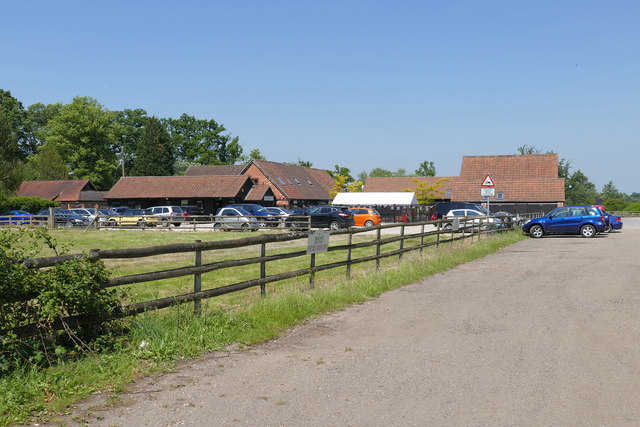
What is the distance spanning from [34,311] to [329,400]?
294 cm

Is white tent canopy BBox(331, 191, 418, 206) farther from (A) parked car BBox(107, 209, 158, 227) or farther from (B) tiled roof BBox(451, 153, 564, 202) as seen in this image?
(A) parked car BBox(107, 209, 158, 227)

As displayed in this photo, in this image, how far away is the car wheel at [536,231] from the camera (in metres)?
27.7

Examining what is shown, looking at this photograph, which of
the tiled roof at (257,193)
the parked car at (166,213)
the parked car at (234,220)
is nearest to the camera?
the parked car at (234,220)

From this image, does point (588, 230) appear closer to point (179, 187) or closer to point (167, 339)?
point (167, 339)

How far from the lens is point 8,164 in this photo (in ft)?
173

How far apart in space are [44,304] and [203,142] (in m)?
103

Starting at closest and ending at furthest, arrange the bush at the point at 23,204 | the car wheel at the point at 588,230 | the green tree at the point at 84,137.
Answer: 1. the car wheel at the point at 588,230
2. the bush at the point at 23,204
3. the green tree at the point at 84,137

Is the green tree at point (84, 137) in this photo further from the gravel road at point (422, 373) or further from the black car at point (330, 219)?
the gravel road at point (422, 373)

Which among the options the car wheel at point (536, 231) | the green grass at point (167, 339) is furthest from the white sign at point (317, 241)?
the car wheel at point (536, 231)

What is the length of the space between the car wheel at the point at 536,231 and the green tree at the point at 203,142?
3201 inches

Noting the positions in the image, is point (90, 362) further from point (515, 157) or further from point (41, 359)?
point (515, 157)

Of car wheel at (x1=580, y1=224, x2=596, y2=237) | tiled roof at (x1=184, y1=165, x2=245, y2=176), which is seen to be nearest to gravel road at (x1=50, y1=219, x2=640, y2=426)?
car wheel at (x1=580, y1=224, x2=596, y2=237)

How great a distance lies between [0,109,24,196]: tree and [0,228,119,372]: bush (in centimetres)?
5309

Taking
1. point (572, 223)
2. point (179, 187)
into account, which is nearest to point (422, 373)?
point (572, 223)
